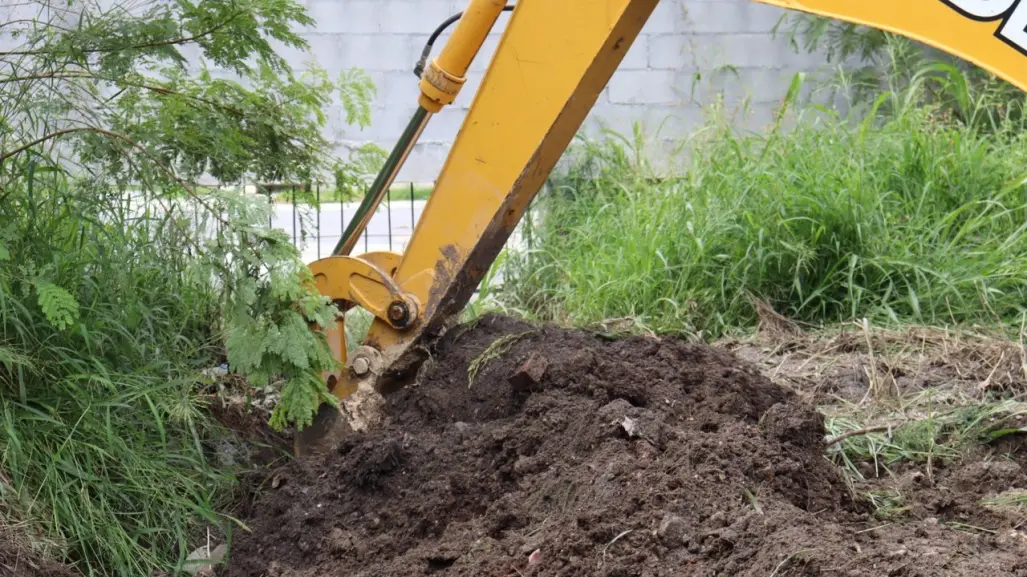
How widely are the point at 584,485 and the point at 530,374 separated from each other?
646 mm

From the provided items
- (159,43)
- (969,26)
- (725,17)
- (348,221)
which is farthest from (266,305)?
(725,17)

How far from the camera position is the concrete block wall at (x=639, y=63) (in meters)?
7.86

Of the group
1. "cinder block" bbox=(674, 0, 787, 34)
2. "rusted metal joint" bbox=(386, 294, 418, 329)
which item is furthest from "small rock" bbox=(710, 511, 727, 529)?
"cinder block" bbox=(674, 0, 787, 34)

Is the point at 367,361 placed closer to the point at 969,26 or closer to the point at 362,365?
the point at 362,365

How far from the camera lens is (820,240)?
16.8 feet

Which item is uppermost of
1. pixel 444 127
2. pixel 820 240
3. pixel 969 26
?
pixel 969 26

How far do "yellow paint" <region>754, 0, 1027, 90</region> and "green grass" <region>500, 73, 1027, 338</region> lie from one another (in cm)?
280

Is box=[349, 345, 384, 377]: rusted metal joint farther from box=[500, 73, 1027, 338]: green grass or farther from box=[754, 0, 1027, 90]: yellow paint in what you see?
box=[754, 0, 1027, 90]: yellow paint

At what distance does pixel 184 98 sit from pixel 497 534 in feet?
6.25

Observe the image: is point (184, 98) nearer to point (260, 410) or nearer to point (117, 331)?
point (117, 331)

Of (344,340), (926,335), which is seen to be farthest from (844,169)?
(344,340)

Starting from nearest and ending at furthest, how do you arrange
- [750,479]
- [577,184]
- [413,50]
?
[750,479] → [577,184] → [413,50]

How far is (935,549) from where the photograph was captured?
2.48 meters

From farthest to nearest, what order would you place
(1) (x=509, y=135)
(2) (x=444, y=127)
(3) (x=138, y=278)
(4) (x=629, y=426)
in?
(2) (x=444, y=127)
(3) (x=138, y=278)
(1) (x=509, y=135)
(4) (x=629, y=426)
